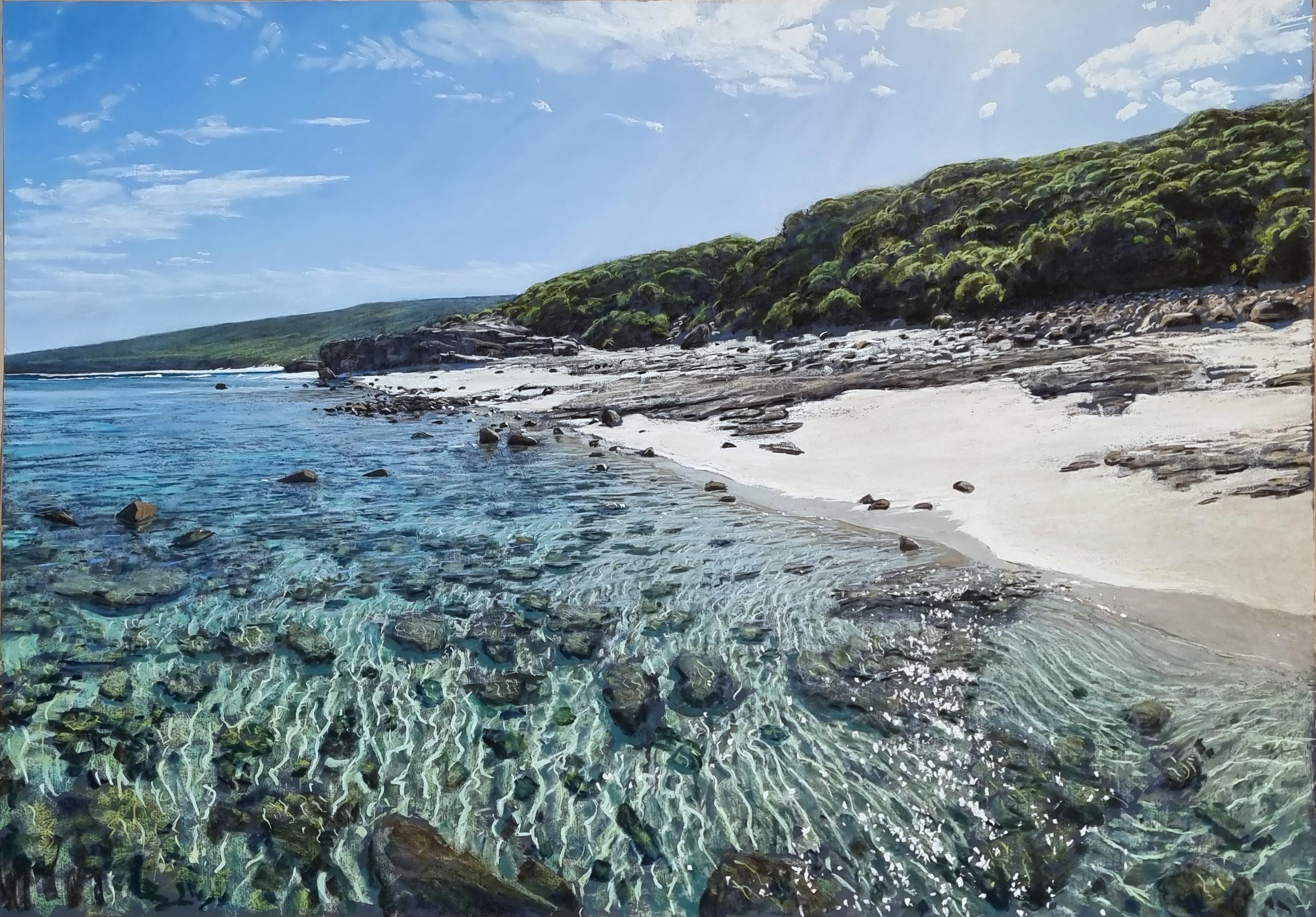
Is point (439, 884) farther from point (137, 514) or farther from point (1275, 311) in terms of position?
point (1275, 311)

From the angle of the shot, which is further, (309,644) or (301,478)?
(301,478)

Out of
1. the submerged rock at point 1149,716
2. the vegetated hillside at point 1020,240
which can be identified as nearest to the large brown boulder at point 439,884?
the submerged rock at point 1149,716

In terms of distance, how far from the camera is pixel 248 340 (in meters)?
5.61

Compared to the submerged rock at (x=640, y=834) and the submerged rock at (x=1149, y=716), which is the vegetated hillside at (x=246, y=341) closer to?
the submerged rock at (x=640, y=834)

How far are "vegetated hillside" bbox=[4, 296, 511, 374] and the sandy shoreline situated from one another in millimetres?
2956

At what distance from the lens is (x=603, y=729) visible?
3.14m

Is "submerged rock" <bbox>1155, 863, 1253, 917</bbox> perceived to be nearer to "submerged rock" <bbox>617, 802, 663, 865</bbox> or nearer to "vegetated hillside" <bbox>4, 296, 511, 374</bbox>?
"submerged rock" <bbox>617, 802, 663, 865</bbox>

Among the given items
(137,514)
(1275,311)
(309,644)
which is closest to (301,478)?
(137,514)

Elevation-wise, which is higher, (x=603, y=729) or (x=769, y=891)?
(x=603, y=729)

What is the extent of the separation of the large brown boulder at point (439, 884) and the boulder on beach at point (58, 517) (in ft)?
12.5

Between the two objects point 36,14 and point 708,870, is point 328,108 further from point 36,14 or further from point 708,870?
point 708,870

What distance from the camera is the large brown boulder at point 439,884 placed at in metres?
2.66

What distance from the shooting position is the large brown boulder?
2.66m

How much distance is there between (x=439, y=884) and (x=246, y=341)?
4.70 meters
